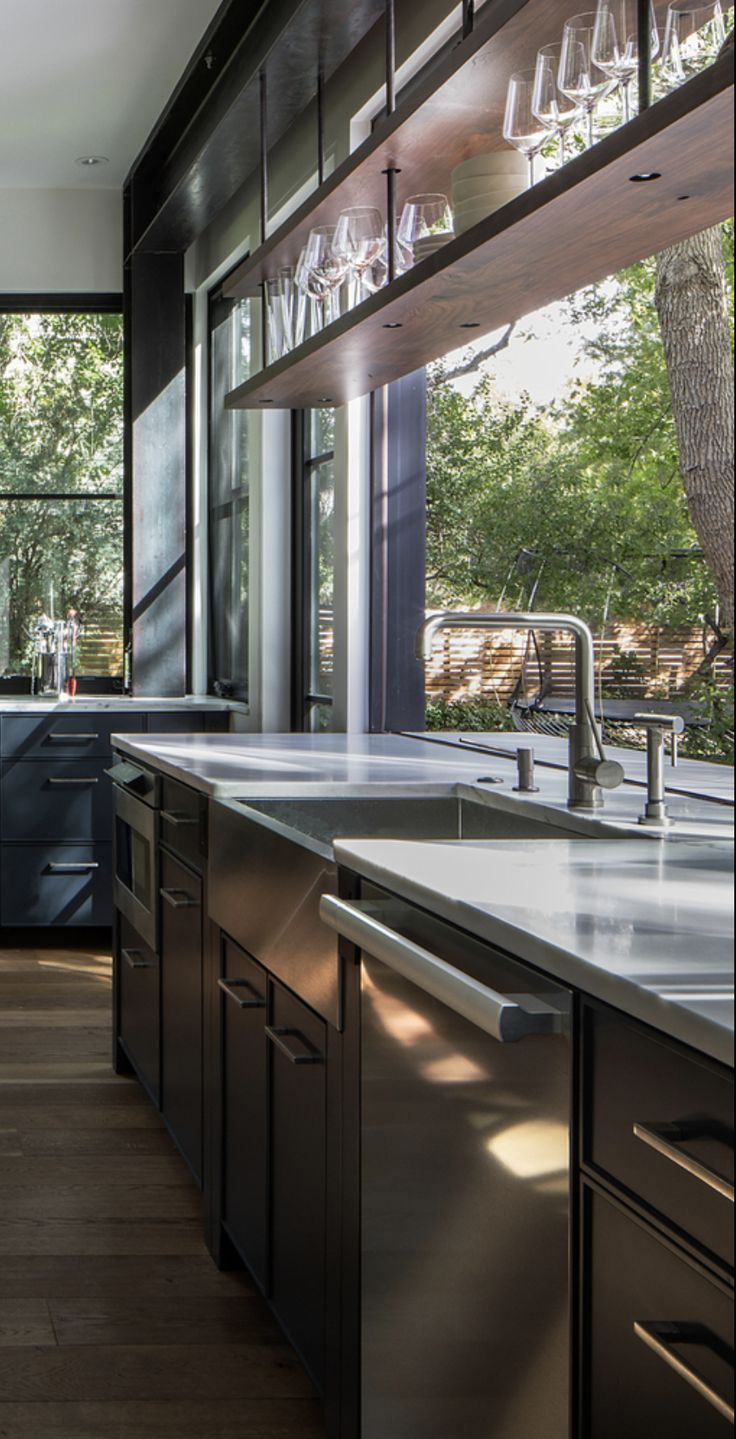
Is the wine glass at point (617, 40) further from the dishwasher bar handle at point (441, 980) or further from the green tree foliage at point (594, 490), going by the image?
the dishwasher bar handle at point (441, 980)

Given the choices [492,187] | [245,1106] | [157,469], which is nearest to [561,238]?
[492,187]

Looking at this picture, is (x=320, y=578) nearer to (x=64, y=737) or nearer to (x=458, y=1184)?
(x=64, y=737)

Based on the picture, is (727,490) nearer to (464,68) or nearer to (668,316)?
(668,316)

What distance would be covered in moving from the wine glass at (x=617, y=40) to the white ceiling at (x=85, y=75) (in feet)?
8.90

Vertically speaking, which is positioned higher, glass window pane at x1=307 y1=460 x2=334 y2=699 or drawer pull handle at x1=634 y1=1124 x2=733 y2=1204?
glass window pane at x1=307 y1=460 x2=334 y2=699

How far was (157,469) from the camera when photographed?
6.02 m

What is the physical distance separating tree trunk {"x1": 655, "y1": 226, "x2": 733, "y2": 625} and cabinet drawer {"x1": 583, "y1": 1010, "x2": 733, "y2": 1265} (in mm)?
1109

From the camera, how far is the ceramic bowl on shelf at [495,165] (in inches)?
93.6

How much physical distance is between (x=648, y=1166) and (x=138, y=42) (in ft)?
14.3

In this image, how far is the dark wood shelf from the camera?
213 cm

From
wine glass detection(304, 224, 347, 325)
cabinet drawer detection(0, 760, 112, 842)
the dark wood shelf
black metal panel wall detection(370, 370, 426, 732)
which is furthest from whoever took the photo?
cabinet drawer detection(0, 760, 112, 842)

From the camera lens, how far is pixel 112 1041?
13.2ft

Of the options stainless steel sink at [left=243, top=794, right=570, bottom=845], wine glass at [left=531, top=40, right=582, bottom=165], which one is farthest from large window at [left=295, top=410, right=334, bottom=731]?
wine glass at [left=531, top=40, right=582, bottom=165]

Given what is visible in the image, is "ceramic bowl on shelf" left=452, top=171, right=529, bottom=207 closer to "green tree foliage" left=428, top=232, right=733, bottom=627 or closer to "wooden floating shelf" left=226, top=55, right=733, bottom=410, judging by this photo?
"wooden floating shelf" left=226, top=55, right=733, bottom=410
